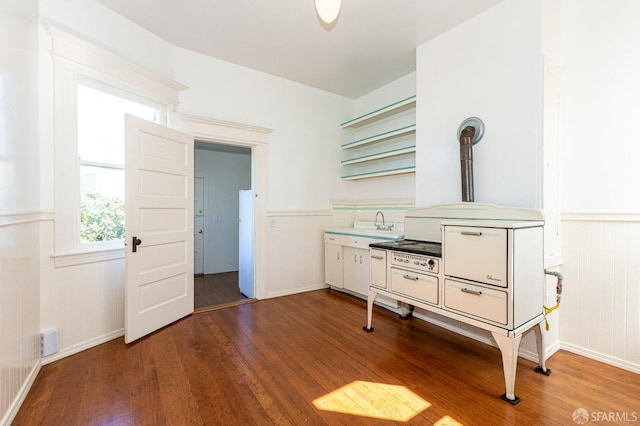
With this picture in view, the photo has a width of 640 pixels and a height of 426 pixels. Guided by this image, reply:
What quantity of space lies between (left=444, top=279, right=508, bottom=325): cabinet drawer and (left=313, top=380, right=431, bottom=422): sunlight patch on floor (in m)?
0.69

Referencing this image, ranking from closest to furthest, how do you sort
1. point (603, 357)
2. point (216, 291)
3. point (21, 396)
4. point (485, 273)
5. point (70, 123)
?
point (21, 396) < point (485, 273) < point (603, 357) < point (70, 123) < point (216, 291)

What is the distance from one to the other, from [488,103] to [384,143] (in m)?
1.74

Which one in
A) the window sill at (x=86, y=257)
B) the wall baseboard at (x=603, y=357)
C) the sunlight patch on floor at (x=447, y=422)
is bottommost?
the sunlight patch on floor at (x=447, y=422)

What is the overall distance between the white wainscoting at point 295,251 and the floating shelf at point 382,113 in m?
1.47

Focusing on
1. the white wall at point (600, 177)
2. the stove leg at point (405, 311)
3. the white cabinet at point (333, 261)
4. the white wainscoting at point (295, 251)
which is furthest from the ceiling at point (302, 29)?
the stove leg at point (405, 311)

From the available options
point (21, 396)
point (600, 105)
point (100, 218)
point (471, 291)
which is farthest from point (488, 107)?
point (21, 396)

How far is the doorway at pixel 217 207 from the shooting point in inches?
218

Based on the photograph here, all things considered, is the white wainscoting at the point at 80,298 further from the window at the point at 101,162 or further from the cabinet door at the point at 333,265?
the cabinet door at the point at 333,265

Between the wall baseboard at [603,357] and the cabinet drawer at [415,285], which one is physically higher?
the cabinet drawer at [415,285]

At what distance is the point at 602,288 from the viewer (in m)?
2.31

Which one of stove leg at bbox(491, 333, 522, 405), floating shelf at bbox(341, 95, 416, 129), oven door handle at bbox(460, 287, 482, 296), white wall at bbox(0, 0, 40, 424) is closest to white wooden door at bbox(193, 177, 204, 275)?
floating shelf at bbox(341, 95, 416, 129)

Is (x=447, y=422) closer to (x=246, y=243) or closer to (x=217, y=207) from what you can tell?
(x=246, y=243)

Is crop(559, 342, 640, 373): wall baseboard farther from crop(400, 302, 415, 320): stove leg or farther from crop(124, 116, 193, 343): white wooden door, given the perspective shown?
crop(124, 116, 193, 343): white wooden door

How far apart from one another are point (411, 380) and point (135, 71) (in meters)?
3.69
